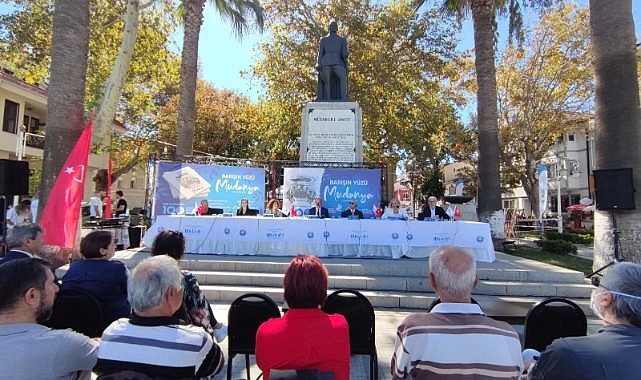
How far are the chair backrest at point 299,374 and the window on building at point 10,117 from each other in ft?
89.7

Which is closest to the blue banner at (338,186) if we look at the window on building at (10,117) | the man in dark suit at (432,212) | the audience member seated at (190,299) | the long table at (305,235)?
the man in dark suit at (432,212)

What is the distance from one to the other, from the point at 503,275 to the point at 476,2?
32.2 ft

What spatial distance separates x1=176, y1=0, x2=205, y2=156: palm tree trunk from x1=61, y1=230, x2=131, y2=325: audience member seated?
10694 millimetres

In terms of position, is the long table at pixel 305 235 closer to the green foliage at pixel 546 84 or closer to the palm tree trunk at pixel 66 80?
the palm tree trunk at pixel 66 80

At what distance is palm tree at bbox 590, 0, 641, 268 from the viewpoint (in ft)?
24.9

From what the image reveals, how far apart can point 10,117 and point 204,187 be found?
18.5 metres

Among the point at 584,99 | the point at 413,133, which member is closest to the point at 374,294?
the point at 413,133

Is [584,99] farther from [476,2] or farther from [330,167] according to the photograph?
[330,167]

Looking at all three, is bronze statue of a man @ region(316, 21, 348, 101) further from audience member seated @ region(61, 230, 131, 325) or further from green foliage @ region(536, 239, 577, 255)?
audience member seated @ region(61, 230, 131, 325)

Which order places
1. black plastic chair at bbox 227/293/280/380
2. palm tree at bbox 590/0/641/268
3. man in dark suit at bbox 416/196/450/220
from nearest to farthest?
1. black plastic chair at bbox 227/293/280/380
2. palm tree at bbox 590/0/641/268
3. man in dark suit at bbox 416/196/450/220

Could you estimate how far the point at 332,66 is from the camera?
12.6 m

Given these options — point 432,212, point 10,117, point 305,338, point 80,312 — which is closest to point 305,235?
point 432,212

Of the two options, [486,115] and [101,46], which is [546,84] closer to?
[486,115]

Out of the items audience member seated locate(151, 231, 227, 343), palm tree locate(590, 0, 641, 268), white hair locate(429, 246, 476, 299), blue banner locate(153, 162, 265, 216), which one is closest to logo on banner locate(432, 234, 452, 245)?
palm tree locate(590, 0, 641, 268)
